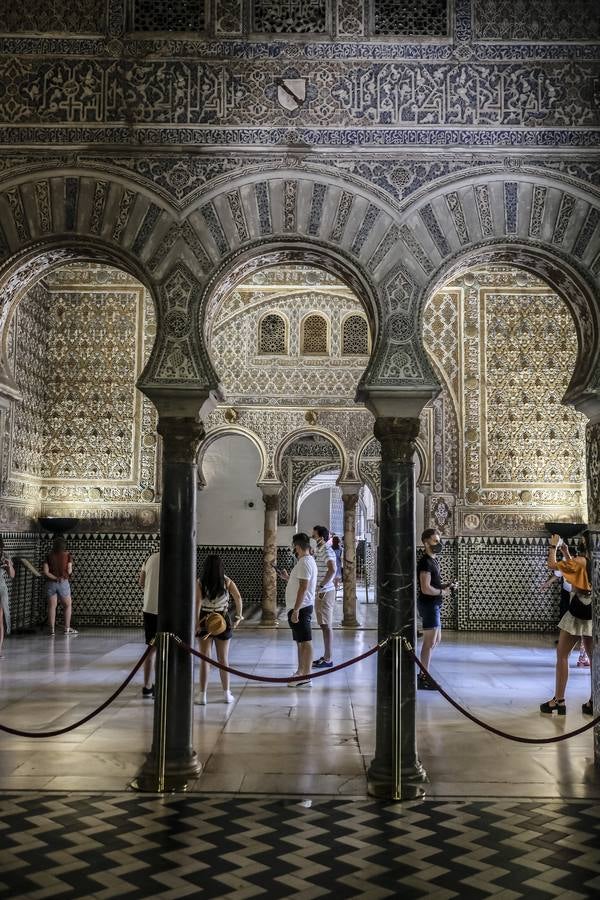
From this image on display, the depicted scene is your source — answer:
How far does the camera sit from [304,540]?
7.79 metres

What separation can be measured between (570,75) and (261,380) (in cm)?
842

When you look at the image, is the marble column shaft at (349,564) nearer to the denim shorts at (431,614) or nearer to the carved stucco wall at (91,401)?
the carved stucco wall at (91,401)

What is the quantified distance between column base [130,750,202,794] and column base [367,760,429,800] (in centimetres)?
109

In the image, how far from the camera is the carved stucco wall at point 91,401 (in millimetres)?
12695

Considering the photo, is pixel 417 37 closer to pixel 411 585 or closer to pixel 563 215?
pixel 563 215

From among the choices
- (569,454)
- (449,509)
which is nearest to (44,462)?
(449,509)

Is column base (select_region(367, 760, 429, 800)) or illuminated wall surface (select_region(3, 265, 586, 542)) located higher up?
illuminated wall surface (select_region(3, 265, 586, 542))

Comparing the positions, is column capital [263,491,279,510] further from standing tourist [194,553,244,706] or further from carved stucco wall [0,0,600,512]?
carved stucco wall [0,0,600,512]

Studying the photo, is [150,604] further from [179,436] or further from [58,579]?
[58,579]

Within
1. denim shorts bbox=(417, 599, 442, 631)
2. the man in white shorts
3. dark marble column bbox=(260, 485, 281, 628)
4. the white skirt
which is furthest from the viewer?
dark marble column bbox=(260, 485, 281, 628)

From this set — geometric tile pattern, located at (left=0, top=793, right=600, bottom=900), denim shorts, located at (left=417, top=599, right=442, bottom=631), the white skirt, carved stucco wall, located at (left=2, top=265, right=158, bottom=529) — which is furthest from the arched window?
geometric tile pattern, located at (left=0, top=793, right=600, bottom=900)

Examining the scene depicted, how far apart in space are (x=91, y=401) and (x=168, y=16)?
25.7ft

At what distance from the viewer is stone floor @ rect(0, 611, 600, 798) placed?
5.06 m

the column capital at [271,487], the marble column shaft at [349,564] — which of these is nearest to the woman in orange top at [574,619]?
the marble column shaft at [349,564]
